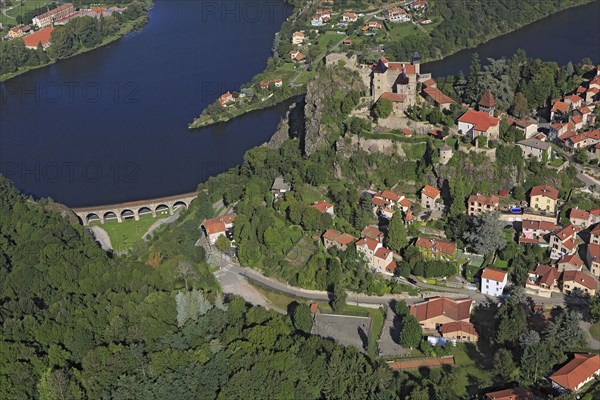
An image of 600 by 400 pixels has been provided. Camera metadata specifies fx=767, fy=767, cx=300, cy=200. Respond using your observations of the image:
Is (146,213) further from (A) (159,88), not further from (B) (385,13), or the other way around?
(B) (385,13)

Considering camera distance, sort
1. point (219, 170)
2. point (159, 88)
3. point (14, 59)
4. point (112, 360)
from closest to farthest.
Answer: point (112, 360)
point (219, 170)
point (159, 88)
point (14, 59)

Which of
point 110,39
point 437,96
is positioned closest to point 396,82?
point 437,96

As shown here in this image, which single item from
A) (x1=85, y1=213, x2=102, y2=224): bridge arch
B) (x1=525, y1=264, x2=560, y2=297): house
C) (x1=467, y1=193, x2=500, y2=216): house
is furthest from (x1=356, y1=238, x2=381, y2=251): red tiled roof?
(x1=85, y1=213, x2=102, y2=224): bridge arch

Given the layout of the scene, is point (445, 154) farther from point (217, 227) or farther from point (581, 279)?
point (217, 227)

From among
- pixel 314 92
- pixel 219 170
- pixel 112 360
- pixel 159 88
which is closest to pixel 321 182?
pixel 314 92

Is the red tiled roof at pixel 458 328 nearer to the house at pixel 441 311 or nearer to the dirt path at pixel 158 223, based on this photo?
the house at pixel 441 311

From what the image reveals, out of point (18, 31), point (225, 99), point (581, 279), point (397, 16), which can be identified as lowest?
point (18, 31)

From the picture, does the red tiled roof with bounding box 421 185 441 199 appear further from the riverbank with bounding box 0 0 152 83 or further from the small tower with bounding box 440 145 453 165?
the riverbank with bounding box 0 0 152 83
